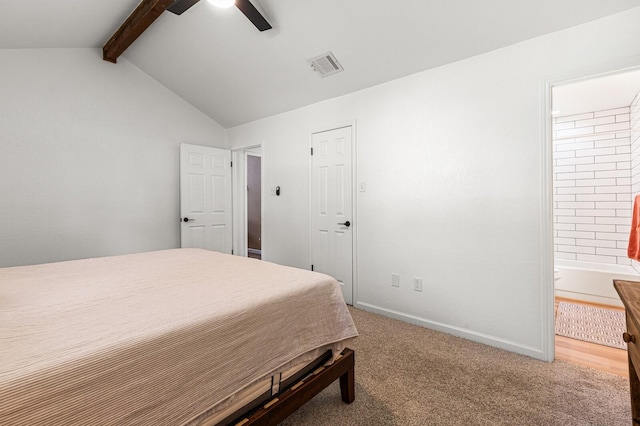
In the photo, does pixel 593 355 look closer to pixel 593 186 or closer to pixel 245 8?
pixel 593 186

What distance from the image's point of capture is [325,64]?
113 inches

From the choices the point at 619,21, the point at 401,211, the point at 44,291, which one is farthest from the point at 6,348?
the point at 619,21

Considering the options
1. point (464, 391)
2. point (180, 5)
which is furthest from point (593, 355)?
point (180, 5)

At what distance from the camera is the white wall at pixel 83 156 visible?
9.35 ft

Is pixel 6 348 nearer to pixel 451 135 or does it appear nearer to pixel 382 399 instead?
pixel 382 399

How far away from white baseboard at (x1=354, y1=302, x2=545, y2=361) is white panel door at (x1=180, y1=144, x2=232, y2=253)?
2408mm

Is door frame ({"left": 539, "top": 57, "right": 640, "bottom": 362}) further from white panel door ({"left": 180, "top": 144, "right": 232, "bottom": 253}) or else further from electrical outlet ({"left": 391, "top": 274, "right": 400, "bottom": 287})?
white panel door ({"left": 180, "top": 144, "right": 232, "bottom": 253})

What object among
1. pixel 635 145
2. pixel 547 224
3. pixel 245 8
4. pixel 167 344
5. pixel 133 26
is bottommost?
pixel 167 344

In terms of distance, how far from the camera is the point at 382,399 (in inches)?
65.5

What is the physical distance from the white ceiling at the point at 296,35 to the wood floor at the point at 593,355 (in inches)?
91.8

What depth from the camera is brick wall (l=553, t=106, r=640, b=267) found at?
3.54 meters

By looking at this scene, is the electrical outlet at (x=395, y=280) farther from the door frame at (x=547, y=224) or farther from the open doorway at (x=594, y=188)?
the open doorway at (x=594, y=188)

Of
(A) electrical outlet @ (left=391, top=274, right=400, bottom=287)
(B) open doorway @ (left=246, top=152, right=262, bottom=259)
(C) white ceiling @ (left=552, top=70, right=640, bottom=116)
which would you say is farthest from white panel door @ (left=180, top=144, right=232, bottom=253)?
(C) white ceiling @ (left=552, top=70, right=640, bottom=116)

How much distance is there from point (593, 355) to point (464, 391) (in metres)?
1.25
